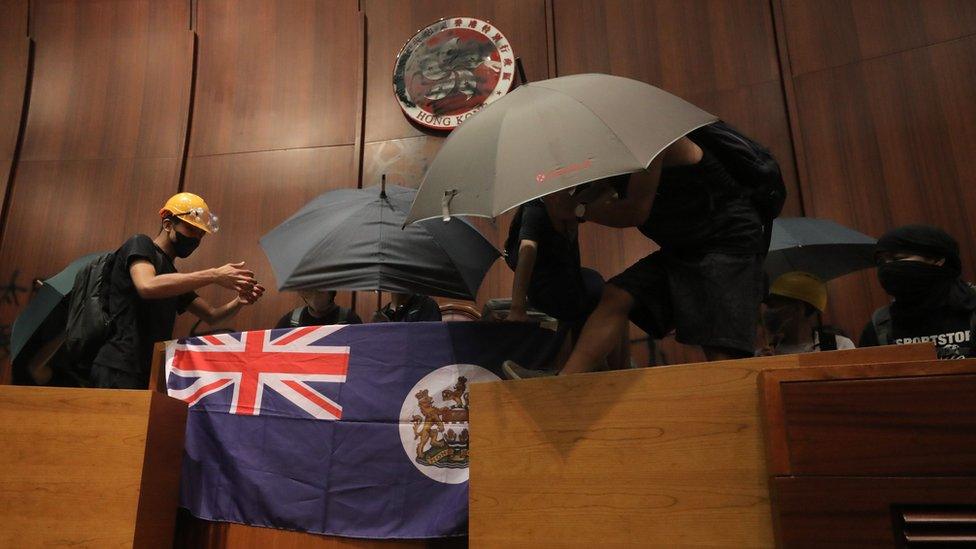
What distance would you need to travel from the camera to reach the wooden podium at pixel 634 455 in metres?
1.47

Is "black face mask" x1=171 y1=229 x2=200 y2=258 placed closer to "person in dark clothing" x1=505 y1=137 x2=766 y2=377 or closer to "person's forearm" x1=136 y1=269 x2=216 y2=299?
"person's forearm" x1=136 y1=269 x2=216 y2=299

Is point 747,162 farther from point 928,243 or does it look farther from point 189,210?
point 189,210

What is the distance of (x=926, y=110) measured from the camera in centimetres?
390

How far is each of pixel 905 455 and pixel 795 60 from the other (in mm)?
3640

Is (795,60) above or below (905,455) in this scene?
above

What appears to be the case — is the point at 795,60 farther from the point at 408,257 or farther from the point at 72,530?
the point at 72,530

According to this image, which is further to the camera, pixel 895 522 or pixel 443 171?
pixel 443 171

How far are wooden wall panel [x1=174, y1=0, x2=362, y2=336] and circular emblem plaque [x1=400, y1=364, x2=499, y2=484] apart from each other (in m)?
2.38

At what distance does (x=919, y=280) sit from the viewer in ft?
8.15

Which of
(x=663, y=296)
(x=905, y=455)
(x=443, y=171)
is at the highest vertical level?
(x=443, y=171)

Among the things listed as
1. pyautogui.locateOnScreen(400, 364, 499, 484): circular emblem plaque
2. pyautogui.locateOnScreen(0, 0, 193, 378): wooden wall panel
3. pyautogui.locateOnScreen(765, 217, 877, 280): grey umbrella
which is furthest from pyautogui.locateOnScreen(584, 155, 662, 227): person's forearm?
pyautogui.locateOnScreen(0, 0, 193, 378): wooden wall panel

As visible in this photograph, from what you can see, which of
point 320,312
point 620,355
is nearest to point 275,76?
point 320,312

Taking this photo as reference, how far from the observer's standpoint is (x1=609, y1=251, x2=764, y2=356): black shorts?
1972mm

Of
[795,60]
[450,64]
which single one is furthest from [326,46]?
[795,60]
